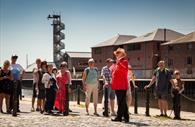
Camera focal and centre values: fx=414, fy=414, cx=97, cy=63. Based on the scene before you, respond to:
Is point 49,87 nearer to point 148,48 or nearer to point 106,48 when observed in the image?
point 148,48

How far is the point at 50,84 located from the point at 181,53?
64444 millimetres

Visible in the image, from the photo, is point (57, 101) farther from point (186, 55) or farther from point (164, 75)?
point (186, 55)

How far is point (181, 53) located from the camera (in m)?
76.3

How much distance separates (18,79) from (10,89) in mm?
626

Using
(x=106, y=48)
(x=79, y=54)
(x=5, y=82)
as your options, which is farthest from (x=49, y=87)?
(x=79, y=54)

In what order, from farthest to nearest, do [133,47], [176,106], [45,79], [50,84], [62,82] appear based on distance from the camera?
[133,47] → [62,82] → [50,84] → [45,79] → [176,106]

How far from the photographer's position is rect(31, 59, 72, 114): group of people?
46.4 ft

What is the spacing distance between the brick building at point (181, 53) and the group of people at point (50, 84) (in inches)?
2357

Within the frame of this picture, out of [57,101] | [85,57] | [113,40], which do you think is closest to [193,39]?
[113,40]

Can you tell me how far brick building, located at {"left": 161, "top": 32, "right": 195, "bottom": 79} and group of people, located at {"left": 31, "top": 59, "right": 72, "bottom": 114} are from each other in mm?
59857

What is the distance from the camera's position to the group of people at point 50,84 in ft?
46.4

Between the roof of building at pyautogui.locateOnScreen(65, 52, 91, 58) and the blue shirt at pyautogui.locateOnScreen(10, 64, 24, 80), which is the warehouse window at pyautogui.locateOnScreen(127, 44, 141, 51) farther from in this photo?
the blue shirt at pyautogui.locateOnScreen(10, 64, 24, 80)

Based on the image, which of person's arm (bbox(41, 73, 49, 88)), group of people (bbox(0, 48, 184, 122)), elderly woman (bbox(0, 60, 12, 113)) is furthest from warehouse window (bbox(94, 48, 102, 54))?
elderly woman (bbox(0, 60, 12, 113))

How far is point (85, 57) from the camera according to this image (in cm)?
10856
